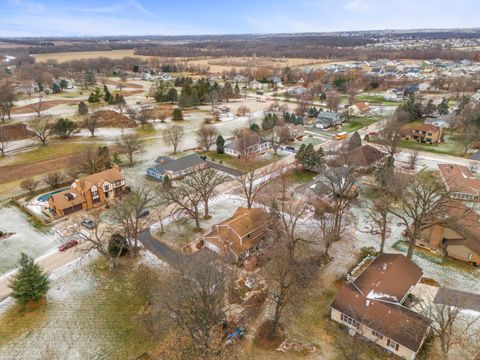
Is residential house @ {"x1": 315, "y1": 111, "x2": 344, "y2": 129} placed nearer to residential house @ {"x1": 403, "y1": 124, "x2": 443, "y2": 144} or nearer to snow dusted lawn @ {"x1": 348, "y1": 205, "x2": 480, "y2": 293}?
residential house @ {"x1": 403, "y1": 124, "x2": 443, "y2": 144}

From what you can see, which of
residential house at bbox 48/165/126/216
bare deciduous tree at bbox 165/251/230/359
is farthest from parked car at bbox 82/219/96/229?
bare deciduous tree at bbox 165/251/230/359

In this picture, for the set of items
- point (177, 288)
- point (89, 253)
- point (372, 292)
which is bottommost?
point (89, 253)

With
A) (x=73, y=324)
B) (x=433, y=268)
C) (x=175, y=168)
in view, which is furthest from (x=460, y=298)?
(x=175, y=168)

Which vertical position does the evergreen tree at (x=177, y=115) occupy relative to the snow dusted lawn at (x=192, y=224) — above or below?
above

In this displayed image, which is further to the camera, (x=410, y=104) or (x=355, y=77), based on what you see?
(x=355, y=77)

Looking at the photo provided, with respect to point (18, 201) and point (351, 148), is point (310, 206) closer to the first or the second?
point (351, 148)

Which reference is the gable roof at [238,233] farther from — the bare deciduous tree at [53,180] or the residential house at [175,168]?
the bare deciduous tree at [53,180]

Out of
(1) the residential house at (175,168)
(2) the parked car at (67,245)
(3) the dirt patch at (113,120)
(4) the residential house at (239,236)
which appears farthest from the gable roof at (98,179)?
(3) the dirt patch at (113,120)

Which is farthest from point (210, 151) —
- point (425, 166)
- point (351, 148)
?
point (425, 166)
